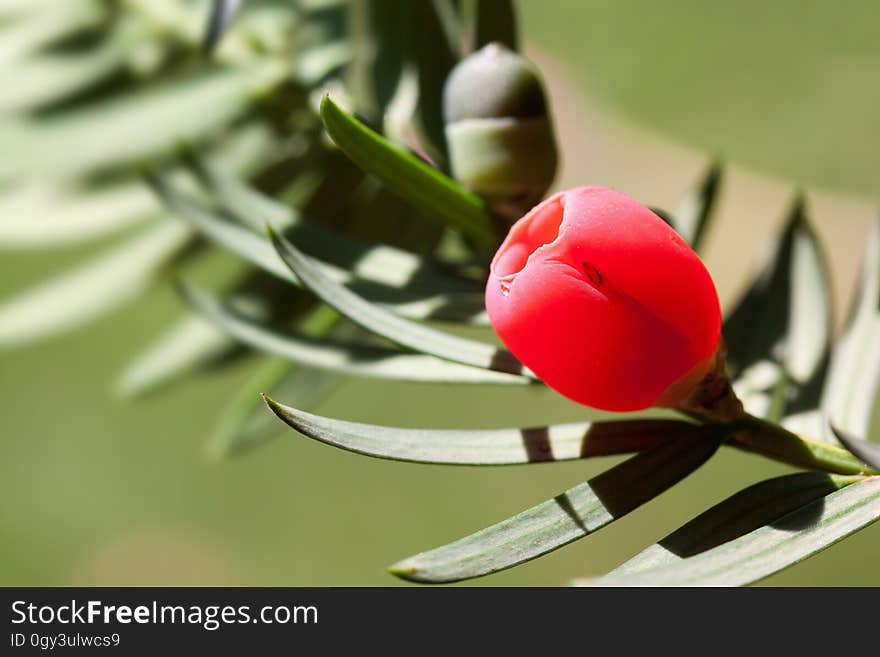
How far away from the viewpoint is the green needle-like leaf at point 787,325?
37 centimetres

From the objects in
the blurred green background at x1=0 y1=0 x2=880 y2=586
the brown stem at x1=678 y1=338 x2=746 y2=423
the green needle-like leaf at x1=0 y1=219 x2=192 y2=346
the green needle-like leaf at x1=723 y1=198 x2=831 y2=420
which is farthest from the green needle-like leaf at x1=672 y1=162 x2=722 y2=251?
the blurred green background at x1=0 y1=0 x2=880 y2=586

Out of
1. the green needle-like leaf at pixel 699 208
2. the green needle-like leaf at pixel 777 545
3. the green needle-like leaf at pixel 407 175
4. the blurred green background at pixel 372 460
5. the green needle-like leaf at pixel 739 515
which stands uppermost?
the green needle-like leaf at pixel 407 175

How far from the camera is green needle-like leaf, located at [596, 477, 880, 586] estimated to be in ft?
0.72

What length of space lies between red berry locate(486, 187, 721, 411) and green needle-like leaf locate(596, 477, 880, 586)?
5 centimetres

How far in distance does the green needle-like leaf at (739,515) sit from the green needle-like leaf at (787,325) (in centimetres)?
10

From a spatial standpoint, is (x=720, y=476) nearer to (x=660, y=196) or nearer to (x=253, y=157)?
(x=660, y=196)

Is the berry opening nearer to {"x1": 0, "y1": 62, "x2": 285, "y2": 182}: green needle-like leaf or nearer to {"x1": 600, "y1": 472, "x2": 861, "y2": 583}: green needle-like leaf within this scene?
{"x1": 600, "y1": 472, "x2": 861, "y2": 583}: green needle-like leaf

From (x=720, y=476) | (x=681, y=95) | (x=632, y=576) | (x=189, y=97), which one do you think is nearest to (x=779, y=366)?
(x=632, y=576)

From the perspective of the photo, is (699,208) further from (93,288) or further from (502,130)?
(93,288)

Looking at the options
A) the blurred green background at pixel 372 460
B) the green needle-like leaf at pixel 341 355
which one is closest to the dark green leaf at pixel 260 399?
the green needle-like leaf at pixel 341 355

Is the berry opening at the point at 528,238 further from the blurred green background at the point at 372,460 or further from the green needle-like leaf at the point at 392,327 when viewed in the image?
the blurred green background at the point at 372,460

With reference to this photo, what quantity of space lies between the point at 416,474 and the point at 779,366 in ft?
3.06

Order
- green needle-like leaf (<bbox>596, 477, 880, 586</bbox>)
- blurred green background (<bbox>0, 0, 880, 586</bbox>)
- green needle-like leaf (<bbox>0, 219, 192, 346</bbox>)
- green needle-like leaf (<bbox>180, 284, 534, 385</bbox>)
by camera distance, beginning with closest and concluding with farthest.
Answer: green needle-like leaf (<bbox>596, 477, 880, 586</bbox>) → green needle-like leaf (<bbox>180, 284, 534, 385</bbox>) → green needle-like leaf (<bbox>0, 219, 192, 346</bbox>) → blurred green background (<bbox>0, 0, 880, 586</bbox>)

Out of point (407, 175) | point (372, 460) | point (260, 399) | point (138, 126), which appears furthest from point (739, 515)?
point (372, 460)
